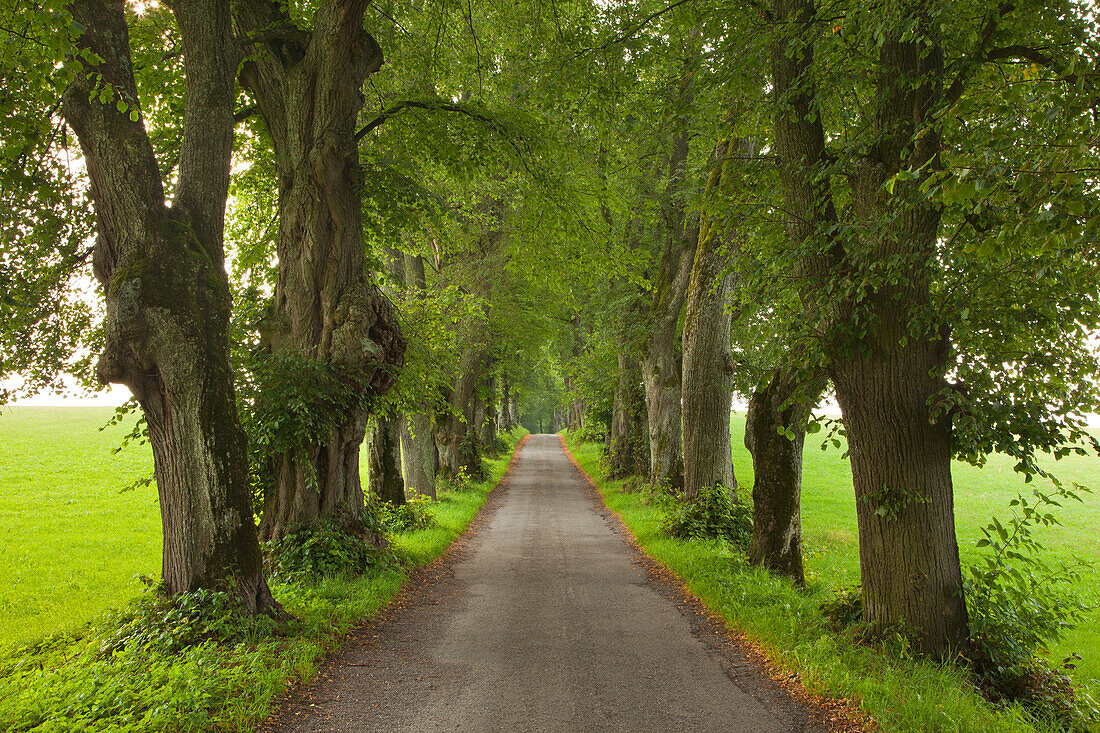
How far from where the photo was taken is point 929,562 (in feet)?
17.4

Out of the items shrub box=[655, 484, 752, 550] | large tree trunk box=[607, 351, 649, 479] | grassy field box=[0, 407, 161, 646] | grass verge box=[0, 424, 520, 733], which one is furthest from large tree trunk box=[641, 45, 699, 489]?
grassy field box=[0, 407, 161, 646]

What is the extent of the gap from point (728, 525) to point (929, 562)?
5600 millimetres

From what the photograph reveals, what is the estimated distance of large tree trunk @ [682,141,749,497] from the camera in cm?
1080

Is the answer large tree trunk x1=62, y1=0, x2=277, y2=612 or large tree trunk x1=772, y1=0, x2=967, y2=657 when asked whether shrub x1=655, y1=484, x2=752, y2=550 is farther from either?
large tree trunk x1=62, y1=0, x2=277, y2=612

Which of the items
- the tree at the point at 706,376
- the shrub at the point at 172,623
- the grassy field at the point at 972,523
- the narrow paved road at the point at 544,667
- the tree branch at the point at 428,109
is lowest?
the grassy field at the point at 972,523

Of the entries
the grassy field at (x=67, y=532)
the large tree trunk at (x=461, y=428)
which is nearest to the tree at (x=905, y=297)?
the grassy field at (x=67, y=532)

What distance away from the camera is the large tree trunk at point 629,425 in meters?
20.1

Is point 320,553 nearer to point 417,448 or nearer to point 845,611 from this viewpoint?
point 845,611

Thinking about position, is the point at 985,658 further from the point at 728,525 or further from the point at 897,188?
the point at 728,525

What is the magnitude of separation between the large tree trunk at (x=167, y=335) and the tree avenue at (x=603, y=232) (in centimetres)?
3

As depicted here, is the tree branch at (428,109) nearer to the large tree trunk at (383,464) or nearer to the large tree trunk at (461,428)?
the large tree trunk at (383,464)

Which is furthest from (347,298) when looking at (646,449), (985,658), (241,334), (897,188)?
(646,449)

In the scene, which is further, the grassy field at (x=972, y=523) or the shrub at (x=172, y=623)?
the grassy field at (x=972, y=523)

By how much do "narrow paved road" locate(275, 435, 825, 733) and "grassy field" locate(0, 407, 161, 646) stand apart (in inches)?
122
